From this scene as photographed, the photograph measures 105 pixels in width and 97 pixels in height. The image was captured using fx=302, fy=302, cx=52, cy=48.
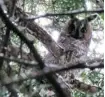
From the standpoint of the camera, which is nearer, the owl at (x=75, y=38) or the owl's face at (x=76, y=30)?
the owl at (x=75, y=38)

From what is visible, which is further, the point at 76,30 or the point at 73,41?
the point at 76,30

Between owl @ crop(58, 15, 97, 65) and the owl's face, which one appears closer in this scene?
owl @ crop(58, 15, 97, 65)

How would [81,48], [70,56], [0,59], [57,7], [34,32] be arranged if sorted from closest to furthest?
[0,59]
[57,7]
[34,32]
[70,56]
[81,48]

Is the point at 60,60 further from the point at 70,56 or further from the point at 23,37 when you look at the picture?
the point at 23,37

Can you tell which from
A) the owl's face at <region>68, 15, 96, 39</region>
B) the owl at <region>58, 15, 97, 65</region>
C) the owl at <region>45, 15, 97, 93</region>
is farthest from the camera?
the owl's face at <region>68, 15, 96, 39</region>

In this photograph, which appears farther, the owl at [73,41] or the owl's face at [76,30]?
the owl's face at [76,30]

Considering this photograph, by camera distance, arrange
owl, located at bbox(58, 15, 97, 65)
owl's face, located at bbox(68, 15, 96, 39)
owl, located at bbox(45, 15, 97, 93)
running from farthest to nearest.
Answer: owl's face, located at bbox(68, 15, 96, 39)
owl, located at bbox(58, 15, 97, 65)
owl, located at bbox(45, 15, 97, 93)

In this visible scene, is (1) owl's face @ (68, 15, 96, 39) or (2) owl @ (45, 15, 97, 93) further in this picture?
(1) owl's face @ (68, 15, 96, 39)

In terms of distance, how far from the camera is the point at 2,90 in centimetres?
77

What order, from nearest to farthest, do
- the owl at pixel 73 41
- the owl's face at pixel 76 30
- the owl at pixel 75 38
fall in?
the owl at pixel 73 41
the owl at pixel 75 38
the owl's face at pixel 76 30

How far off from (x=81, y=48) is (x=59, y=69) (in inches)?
96.3

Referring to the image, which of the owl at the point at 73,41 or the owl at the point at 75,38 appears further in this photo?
the owl at the point at 75,38

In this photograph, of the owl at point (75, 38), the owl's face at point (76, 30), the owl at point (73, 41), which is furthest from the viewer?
the owl's face at point (76, 30)

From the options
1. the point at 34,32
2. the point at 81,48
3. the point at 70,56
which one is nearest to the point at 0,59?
the point at 34,32
